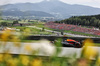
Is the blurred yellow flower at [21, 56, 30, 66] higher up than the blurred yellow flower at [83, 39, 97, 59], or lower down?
lower down

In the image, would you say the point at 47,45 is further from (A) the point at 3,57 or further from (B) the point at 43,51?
(A) the point at 3,57

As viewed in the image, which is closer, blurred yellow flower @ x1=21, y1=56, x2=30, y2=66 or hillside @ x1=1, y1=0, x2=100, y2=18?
blurred yellow flower @ x1=21, y1=56, x2=30, y2=66

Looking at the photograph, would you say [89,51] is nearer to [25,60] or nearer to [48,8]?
[25,60]

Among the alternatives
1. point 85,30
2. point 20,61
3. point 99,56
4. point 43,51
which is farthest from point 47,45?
point 85,30

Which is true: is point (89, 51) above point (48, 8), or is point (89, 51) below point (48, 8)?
above

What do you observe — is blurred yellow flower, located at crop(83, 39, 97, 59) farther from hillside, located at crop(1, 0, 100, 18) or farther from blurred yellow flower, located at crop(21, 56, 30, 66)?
hillside, located at crop(1, 0, 100, 18)

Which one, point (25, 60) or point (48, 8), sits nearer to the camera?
point (25, 60)

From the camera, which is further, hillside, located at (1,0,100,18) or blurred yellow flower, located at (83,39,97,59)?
hillside, located at (1,0,100,18)

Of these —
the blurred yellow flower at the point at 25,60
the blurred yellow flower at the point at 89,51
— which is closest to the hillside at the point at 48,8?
the blurred yellow flower at the point at 25,60

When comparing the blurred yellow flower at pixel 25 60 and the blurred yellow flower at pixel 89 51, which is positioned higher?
the blurred yellow flower at pixel 89 51

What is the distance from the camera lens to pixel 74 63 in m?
0.85

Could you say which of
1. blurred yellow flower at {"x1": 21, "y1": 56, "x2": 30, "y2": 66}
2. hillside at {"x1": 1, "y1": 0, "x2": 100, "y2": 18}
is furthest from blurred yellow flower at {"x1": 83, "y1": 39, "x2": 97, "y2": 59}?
hillside at {"x1": 1, "y1": 0, "x2": 100, "y2": 18}

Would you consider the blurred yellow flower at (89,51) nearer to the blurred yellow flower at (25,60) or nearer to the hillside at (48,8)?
the blurred yellow flower at (25,60)

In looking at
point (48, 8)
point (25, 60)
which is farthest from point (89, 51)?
point (48, 8)
